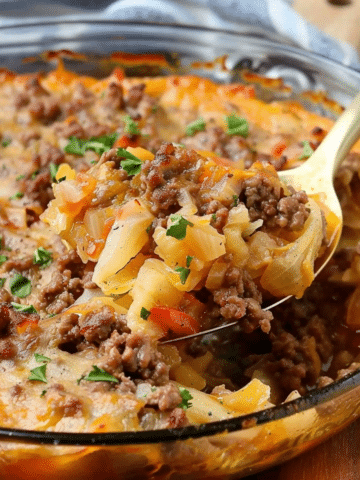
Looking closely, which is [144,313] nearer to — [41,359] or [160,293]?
[160,293]

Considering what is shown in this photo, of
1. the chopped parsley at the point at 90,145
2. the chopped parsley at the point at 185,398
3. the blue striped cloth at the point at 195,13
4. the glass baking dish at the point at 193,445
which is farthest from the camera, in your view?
the blue striped cloth at the point at 195,13

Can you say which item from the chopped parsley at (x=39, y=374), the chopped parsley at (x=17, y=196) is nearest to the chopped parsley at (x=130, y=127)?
the chopped parsley at (x=17, y=196)

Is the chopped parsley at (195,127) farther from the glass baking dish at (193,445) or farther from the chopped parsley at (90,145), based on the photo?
the glass baking dish at (193,445)

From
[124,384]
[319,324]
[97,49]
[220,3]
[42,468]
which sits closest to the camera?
[42,468]

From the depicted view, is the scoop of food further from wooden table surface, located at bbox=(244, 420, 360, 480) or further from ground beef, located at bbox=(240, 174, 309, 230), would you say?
wooden table surface, located at bbox=(244, 420, 360, 480)

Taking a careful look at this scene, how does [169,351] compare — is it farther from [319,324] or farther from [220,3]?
[220,3]

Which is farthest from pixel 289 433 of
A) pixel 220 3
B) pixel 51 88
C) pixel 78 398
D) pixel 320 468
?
pixel 220 3
